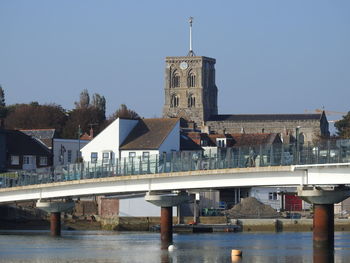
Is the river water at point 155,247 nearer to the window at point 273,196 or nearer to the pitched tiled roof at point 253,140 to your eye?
the window at point 273,196

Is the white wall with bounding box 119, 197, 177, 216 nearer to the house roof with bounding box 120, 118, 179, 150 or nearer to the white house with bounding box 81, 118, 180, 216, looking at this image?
the white house with bounding box 81, 118, 180, 216

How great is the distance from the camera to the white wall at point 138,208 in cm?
10588

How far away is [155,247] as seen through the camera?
7725 cm

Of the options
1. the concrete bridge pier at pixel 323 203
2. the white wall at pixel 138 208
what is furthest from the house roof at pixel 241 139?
the concrete bridge pier at pixel 323 203

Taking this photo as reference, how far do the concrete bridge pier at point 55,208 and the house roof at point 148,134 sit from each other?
19611mm

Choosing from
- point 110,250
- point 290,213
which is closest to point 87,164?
point 110,250

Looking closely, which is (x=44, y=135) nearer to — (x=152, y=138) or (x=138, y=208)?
(x=152, y=138)

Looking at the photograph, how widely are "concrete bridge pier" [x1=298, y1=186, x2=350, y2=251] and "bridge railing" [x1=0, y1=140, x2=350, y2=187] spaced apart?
76.6 inches

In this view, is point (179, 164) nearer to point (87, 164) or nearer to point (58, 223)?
point (87, 164)

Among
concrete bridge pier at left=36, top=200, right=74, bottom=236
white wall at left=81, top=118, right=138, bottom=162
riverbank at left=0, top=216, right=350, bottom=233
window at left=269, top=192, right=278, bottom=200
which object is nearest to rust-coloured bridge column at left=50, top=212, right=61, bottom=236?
concrete bridge pier at left=36, top=200, right=74, bottom=236

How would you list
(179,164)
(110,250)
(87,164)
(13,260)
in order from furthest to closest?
1. (87,164)
2. (179,164)
3. (110,250)
4. (13,260)

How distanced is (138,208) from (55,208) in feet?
45.1

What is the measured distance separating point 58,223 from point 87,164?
8117mm

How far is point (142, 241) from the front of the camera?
277 ft
